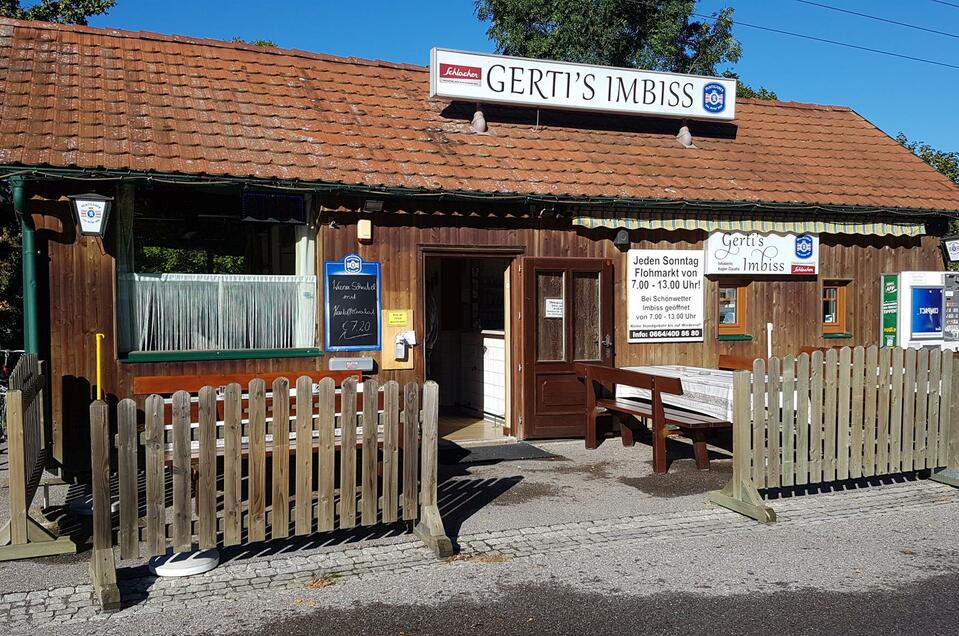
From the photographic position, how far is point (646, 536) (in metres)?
6.53

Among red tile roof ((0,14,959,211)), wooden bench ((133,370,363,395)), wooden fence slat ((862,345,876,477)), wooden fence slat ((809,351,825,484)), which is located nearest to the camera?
wooden fence slat ((809,351,825,484))

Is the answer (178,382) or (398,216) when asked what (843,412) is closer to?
(398,216)

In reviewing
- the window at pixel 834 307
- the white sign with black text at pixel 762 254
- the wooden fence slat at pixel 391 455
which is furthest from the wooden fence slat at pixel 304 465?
the window at pixel 834 307

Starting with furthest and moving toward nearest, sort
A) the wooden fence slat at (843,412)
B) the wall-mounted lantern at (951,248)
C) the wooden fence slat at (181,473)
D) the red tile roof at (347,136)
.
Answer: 1. the wall-mounted lantern at (951,248)
2. the red tile roof at (347,136)
3. the wooden fence slat at (843,412)
4. the wooden fence slat at (181,473)

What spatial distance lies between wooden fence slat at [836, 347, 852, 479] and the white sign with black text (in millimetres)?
3952

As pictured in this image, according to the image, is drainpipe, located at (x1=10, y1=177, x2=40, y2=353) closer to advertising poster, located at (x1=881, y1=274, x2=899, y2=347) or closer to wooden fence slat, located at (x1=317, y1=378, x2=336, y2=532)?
wooden fence slat, located at (x1=317, y1=378, x2=336, y2=532)

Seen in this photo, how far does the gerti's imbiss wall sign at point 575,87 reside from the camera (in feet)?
37.5

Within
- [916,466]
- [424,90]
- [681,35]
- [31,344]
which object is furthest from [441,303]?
[681,35]

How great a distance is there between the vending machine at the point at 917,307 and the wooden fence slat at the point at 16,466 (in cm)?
1051

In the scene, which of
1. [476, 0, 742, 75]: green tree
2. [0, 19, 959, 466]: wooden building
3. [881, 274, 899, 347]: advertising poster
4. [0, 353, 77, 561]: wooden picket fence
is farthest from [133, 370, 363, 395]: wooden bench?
[476, 0, 742, 75]: green tree

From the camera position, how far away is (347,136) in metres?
10.4

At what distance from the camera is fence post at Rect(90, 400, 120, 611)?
195 inches

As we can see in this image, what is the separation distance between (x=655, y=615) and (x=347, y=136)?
279 inches

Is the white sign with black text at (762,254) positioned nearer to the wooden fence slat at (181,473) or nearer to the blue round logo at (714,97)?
the blue round logo at (714,97)
